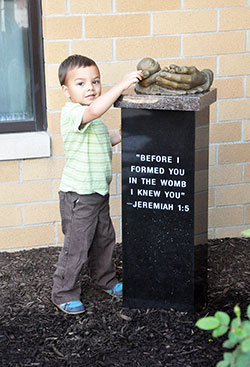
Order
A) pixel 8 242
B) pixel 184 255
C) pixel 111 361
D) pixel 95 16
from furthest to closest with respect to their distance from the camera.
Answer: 1. pixel 8 242
2. pixel 95 16
3. pixel 184 255
4. pixel 111 361

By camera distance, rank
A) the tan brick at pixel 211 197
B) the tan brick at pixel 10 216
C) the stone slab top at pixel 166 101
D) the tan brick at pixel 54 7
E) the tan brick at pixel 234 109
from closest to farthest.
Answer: the stone slab top at pixel 166 101, the tan brick at pixel 54 7, the tan brick at pixel 10 216, the tan brick at pixel 234 109, the tan brick at pixel 211 197

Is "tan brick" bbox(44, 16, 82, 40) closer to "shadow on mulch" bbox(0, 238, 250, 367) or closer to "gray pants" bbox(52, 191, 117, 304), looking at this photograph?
"gray pants" bbox(52, 191, 117, 304)

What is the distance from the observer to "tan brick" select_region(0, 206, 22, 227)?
489cm

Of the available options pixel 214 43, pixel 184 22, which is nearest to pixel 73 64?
pixel 184 22

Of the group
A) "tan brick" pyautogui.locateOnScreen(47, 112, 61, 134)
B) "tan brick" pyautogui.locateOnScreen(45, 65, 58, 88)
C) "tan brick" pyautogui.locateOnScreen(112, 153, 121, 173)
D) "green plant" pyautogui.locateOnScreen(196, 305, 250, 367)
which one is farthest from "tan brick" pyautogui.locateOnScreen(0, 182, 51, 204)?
"green plant" pyautogui.locateOnScreen(196, 305, 250, 367)

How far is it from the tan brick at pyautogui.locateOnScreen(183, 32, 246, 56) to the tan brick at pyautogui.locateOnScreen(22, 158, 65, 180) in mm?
1273

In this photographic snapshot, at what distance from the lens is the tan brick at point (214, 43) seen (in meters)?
4.86

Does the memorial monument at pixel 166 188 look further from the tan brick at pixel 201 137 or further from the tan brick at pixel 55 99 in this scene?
the tan brick at pixel 55 99

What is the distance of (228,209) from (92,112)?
1.98 meters

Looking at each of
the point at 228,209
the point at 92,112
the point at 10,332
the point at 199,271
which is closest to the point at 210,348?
the point at 199,271

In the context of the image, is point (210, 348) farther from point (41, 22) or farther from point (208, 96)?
point (41, 22)

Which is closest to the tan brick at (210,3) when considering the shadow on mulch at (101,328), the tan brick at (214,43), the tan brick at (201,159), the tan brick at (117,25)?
the tan brick at (214,43)

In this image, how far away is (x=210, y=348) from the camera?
359cm

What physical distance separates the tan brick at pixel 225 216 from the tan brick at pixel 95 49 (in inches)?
58.8
